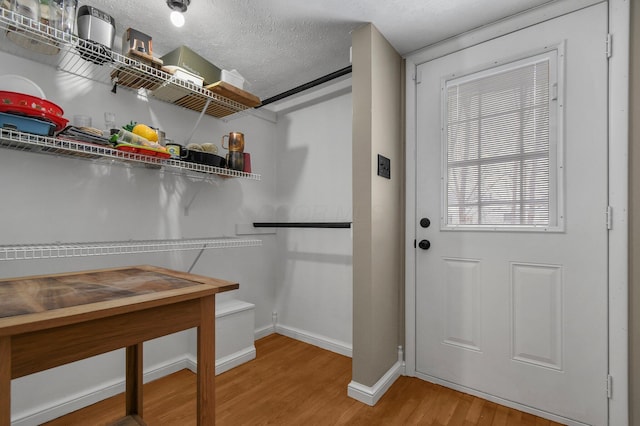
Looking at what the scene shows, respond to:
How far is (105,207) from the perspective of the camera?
178 centimetres

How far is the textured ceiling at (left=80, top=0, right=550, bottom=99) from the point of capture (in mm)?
1607

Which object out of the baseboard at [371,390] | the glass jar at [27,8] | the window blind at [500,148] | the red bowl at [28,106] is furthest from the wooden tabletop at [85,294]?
the window blind at [500,148]

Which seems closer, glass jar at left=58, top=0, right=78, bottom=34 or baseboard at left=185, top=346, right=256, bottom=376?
glass jar at left=58, top=0, right=78, bottom=34

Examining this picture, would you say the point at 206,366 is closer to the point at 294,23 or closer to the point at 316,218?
the point at 316,218

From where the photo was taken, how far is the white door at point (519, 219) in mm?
1499

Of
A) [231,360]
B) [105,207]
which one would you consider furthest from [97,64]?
[231,360]

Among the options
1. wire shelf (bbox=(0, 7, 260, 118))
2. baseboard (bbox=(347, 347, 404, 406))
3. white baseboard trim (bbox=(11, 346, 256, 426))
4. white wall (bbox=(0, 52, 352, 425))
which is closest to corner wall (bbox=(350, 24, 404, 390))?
baseboard (bbox=(347, 347, 404, 406))

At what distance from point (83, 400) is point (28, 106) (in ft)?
5.11

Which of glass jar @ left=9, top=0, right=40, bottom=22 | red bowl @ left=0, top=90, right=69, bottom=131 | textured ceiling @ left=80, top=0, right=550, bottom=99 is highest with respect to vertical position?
textured ceiling @ left=80, top=0, right=550, bottom=99

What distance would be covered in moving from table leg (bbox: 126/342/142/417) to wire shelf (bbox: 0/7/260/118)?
54.1 inches

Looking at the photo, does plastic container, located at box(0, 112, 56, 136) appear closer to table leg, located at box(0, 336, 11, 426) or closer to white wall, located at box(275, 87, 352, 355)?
table leg, located at box(0, 336, 11, 426)

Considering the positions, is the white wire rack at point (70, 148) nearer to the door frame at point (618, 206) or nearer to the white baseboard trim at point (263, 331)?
the white baseboard trim at point (263, 331)

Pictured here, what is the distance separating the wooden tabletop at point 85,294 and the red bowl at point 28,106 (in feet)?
2.18

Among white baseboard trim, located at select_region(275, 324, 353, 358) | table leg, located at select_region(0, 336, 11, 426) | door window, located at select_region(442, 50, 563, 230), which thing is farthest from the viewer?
white baseboard trim, located at select_region(275, 324, 353, 358)
